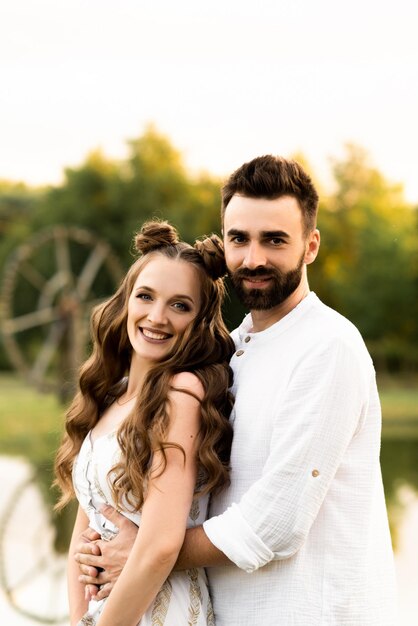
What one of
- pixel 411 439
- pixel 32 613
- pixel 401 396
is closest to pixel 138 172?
pixel 401 396

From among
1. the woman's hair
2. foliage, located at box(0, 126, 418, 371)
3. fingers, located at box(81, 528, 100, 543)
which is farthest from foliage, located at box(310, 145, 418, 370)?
fingers, located at box(81, 528, 100, 543)

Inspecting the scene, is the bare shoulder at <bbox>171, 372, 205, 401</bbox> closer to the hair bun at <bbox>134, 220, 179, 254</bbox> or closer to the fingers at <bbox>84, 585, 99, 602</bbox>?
the hair bun at <bbox>134, 220, 179, 254</bbox>

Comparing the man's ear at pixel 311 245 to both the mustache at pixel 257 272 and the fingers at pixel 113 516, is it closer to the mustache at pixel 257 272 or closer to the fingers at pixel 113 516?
the mustache at pixel 257 272

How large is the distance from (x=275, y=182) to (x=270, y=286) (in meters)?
0.27

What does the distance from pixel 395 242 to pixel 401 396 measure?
142 inches

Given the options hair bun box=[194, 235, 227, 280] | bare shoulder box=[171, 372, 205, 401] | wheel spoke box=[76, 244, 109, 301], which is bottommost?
bare shoulder box=[171, 372, 205, 401]

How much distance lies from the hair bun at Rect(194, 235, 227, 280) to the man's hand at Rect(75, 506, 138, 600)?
72 centimetres

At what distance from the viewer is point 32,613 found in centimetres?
569

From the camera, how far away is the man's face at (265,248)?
2.67 meters

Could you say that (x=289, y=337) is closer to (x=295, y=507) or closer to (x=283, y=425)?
(x=283, y=425)

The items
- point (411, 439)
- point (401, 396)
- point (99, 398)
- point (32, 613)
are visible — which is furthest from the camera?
point (401, 396)

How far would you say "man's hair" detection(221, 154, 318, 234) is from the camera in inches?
105

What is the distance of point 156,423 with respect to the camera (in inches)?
103

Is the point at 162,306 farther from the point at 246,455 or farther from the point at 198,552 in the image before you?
the point at 198,552
